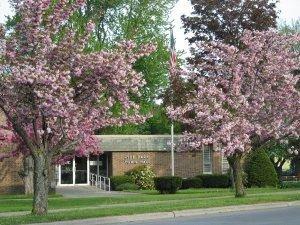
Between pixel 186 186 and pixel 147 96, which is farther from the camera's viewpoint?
pixel 147 96

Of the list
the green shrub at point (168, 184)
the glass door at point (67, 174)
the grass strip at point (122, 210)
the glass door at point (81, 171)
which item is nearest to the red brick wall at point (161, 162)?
the glass door at point (81, 171)

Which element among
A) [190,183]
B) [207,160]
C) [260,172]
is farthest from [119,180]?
[260,172]

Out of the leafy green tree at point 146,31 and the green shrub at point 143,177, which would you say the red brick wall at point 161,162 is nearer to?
the green shrub at point 143,177

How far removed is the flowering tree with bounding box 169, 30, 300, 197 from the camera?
76.7 ft

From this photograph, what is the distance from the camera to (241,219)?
16.9 metres

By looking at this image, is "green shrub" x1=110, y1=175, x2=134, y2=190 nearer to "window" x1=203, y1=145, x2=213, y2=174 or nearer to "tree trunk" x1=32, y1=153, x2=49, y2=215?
"window" x1=203, y1=145, x2=213, y2=174

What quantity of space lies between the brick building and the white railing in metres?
0.52

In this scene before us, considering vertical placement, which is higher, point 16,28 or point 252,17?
point 252,17

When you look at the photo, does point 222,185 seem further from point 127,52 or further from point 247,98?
point 127,52

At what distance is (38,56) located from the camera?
16.5 m

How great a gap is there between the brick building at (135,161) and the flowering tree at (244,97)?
14.3 m

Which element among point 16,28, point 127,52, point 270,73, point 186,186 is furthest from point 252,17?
point 186,186

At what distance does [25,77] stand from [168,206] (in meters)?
7.18

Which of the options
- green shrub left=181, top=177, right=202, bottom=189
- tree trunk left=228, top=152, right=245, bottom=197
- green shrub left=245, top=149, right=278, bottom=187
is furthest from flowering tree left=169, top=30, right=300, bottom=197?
green shrub left=245, top=149, right=278, bottom=187
